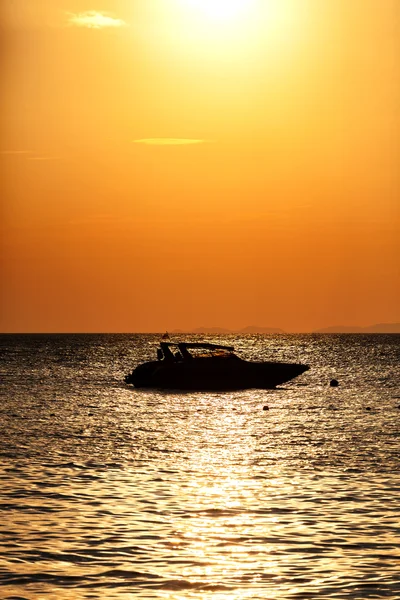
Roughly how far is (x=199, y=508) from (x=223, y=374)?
54788 mm

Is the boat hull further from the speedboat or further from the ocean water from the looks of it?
the ocean water

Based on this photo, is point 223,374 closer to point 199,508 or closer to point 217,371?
point 217,371

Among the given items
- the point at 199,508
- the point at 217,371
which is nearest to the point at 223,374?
the point at 217,371

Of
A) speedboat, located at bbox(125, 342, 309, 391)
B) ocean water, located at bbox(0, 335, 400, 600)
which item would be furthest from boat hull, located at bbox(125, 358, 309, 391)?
ocean water, located at bbox(0, 335, 400, 600)

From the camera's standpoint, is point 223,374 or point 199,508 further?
point 223,374

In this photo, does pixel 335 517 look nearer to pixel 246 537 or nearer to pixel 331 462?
pixel 246 537

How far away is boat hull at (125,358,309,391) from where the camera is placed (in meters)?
81.9

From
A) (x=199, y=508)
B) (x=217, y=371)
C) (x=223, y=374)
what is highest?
(x=217, y=371)

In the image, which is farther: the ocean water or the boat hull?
the boat hull

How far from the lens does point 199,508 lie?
1083 inches

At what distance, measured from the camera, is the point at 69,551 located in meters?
22.4

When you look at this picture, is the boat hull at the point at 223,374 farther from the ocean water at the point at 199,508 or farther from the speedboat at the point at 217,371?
the ocean water at the point at 199,508

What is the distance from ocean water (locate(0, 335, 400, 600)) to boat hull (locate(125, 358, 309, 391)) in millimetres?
19786

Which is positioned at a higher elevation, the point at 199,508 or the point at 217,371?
the point at 217,371
